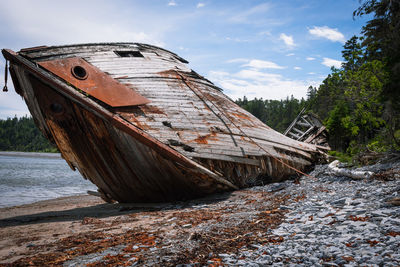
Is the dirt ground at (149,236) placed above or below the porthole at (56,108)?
below

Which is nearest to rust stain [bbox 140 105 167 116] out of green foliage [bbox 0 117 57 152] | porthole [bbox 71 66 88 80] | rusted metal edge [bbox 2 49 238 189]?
rusted metal edge [bbox 2 49 238 189]

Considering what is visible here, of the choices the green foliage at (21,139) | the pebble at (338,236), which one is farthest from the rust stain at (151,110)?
the green foliage at (21,139)

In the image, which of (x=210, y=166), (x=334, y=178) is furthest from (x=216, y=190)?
(x=334, y=178)

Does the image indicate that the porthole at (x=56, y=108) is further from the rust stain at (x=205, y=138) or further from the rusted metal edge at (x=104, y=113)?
the rust stain at (x=205, y=138)

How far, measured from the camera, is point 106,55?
720cm

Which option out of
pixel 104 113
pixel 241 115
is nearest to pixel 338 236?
pixel 104 113

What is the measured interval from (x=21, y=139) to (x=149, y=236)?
10793 centimetres

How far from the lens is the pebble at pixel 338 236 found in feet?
6.73

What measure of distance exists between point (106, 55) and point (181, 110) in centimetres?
280

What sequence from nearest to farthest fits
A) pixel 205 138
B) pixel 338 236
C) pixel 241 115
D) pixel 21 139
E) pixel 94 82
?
1. pixel 338 236
2. pixel 94 82
3. pixel 205 138
4. pixel 241 115
5. pixel 21 139

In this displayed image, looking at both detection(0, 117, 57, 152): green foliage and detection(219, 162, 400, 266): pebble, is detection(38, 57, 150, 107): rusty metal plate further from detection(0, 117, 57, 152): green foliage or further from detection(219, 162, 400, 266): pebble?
detection(0, 117, 57, 152): green foliage

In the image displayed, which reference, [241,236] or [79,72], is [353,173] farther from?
[79,72]

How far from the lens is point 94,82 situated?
234 inches

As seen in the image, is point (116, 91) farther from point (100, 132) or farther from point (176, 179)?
point (176, 179)
